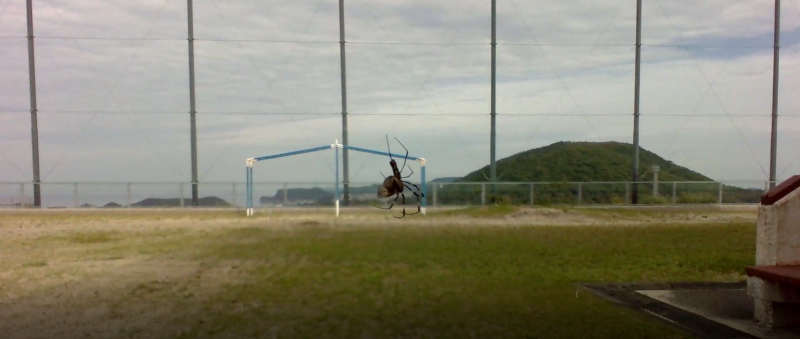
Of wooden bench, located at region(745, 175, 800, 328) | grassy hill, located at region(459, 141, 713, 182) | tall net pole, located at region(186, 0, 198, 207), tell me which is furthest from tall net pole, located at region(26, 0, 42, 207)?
wooden bench, located at region(745, 175, 800, 328)

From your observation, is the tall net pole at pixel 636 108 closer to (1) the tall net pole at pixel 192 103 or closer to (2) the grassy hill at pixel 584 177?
(2) the grassy hill at pixel 584 177

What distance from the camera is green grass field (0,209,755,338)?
4.91 m

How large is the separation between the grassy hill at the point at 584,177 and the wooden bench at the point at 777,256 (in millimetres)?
13672

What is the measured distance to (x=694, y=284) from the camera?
734 centimetres

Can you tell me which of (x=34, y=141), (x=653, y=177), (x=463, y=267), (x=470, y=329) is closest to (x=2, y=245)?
(x=463, y=267)

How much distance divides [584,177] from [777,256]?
17.3 meters

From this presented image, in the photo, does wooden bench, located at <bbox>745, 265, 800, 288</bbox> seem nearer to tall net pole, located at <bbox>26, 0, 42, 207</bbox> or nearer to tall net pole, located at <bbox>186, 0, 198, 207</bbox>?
tall net pole, located at <bbox>186, 0, 198, 207</bbox>

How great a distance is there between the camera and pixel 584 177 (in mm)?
22750

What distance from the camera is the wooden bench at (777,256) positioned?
221 inches

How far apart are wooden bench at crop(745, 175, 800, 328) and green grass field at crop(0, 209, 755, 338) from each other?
3.82 ft

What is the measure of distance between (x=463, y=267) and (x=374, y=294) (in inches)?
73.6

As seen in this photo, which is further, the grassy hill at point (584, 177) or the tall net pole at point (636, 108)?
the tall net pole at point (636, 108)

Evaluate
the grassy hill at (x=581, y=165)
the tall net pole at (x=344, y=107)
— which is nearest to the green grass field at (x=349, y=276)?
the tall net pole at (x=344, y=107)

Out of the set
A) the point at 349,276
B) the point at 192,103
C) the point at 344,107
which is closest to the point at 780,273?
the point at 349,276
